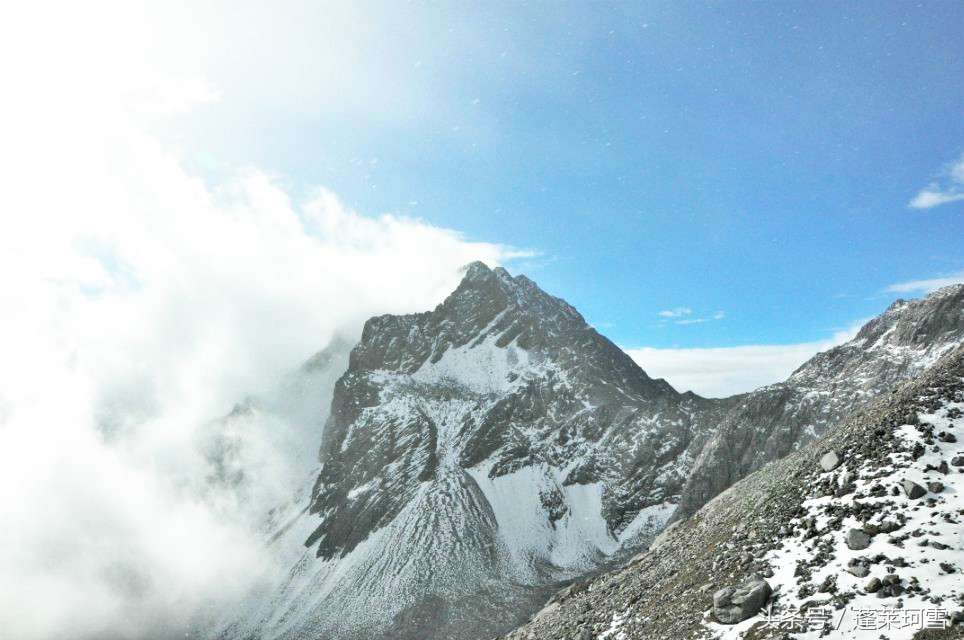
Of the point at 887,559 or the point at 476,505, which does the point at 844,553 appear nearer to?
the point at 887,559

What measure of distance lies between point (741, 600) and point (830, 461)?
1267 cm

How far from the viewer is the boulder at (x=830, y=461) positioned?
30609mm

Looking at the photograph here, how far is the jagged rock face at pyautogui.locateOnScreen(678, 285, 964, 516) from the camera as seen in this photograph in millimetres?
101375

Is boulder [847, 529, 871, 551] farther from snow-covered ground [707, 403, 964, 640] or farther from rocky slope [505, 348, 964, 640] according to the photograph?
snow-covered ground [707, 403, 964, 640]

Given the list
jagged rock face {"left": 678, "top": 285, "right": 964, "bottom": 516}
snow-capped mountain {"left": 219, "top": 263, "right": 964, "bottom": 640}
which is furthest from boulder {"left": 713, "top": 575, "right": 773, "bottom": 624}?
snow-capped mountain {"left": 219, "top": 263, "right": 964, "bottom": 640}

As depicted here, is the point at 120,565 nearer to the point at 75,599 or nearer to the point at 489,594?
the point at 75,599

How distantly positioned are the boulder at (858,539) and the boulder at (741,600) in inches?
149

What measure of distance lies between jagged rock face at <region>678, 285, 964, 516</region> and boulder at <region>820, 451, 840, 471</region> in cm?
8473

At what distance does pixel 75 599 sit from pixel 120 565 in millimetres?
18734

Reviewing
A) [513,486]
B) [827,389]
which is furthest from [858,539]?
[513,486]

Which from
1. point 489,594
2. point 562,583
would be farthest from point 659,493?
point 489,594

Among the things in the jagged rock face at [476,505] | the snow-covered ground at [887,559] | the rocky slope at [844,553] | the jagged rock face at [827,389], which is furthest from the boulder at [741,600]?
the jagged rock face at [476,505]

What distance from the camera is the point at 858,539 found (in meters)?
22.6

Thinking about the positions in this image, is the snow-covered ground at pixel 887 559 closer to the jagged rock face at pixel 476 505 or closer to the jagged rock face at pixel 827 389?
the jagged rock face at pixel 827 389
